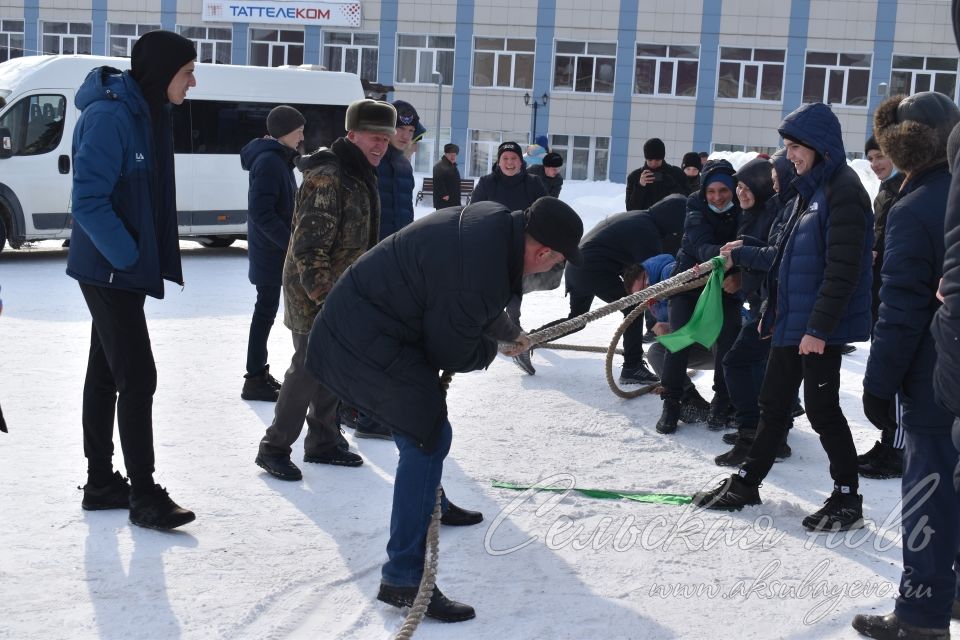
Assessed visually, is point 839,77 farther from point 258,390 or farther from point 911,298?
point 911,298

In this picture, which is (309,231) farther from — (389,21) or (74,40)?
(74,40)

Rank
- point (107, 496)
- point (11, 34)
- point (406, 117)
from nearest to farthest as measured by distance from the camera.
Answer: point (107, 496), point (406, 117), point (11, 34)

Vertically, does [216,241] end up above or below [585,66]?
below

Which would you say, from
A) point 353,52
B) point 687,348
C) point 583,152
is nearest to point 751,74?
point 583,152

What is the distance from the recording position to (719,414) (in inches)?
Result: 258

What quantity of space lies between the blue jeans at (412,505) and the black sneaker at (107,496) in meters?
1.44

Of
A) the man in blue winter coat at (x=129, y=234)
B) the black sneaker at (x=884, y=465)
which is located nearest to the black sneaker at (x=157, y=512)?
the man in blue winter coat at (x=129, y=234)

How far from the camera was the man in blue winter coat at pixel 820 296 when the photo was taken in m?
4.46

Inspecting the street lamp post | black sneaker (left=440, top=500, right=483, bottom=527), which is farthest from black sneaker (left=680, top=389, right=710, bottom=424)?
the street lamp post

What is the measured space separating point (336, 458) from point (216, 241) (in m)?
11.2

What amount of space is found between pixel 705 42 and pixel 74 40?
73.3ft

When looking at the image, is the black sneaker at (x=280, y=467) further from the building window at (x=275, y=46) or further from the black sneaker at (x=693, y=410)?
the building window at (x=275, y=46)

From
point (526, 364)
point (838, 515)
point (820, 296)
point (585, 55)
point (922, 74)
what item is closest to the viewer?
point (820, 296)

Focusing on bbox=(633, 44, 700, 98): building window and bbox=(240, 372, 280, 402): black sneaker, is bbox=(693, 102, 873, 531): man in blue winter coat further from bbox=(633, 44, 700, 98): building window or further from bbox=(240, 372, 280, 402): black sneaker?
bbox=(633, 44, 700, 98): building window
